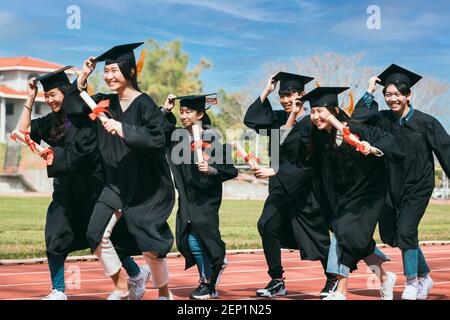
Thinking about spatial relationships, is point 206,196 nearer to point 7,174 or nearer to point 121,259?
point 121,259

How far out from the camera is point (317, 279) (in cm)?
1059

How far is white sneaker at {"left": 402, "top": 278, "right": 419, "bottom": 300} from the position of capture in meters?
8.51

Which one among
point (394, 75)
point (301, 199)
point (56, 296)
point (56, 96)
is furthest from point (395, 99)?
point (56, 296)

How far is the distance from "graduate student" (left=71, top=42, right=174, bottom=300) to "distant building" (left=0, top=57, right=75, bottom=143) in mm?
57431

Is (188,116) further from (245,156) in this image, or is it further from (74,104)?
(74,104)

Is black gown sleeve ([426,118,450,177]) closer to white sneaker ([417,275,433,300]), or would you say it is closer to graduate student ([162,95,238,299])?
white sneaker ([417,275,433,300])

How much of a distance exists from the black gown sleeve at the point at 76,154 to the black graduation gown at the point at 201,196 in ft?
3.92

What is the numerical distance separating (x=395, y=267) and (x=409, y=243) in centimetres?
403

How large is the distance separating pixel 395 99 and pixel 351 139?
1366mm

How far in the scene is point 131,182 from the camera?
758cm

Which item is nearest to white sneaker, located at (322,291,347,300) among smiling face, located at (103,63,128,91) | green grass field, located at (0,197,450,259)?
smiling face, located at (103,63,128,91)

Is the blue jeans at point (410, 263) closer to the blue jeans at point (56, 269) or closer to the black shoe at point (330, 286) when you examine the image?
the black shoe at point (330, 286)

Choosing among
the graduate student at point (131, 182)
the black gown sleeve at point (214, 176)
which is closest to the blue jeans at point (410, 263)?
the black gown sleeve at point (214, 176)

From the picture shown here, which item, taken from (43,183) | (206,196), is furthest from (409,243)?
(43,183)
